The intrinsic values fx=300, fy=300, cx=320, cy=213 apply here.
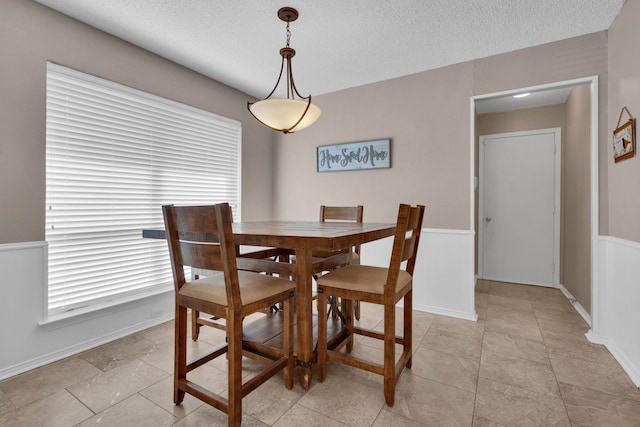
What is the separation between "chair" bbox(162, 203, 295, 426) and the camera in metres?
1.25

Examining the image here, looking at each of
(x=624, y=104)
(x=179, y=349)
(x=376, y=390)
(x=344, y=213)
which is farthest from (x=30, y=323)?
(x=624, y=104)

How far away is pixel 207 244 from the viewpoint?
131 cm

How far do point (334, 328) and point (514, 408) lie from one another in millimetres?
1128

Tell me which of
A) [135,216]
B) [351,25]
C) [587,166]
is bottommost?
[135,216]

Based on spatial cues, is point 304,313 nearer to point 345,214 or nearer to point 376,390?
point 376,390

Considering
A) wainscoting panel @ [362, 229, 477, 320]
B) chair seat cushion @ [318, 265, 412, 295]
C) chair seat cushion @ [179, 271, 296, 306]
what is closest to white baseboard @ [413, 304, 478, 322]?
wainscoting panel @ [362, 229, 477, 320]

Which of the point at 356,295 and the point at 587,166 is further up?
the point at 587,166

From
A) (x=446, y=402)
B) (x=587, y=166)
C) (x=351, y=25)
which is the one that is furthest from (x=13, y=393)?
(x=587, y=166)

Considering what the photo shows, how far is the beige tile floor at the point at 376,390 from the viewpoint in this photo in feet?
4.69

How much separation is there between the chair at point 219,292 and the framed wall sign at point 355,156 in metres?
2.05

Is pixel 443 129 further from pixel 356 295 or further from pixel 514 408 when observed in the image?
pixel 514 408

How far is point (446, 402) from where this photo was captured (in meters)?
1.55

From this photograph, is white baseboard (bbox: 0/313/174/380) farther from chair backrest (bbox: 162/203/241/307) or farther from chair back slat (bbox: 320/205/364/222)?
chair back slat (bbox: 320/205/364/222)

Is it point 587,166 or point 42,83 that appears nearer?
point 42,83
